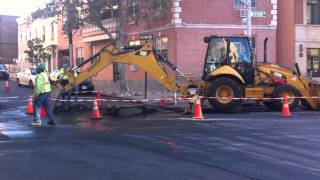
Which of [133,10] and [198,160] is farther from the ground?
[133,10]

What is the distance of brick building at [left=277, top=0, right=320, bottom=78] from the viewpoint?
3731 centimetres

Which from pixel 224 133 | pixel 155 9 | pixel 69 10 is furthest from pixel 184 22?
pixel 224 133

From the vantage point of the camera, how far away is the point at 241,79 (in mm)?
20062

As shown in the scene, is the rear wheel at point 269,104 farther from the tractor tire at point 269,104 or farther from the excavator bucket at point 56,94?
the excavator bucket at point 56,94

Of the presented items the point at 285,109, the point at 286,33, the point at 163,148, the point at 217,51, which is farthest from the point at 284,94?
the point at 286,33

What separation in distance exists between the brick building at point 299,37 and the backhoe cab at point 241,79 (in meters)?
17.1

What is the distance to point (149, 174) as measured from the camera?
888 cm

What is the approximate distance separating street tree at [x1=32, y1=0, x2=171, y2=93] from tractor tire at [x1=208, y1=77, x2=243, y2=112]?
11.6m

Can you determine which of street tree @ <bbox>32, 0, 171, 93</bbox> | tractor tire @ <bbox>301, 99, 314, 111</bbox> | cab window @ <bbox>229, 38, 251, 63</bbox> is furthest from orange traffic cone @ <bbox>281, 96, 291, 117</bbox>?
Result: street tree @ <bbox>32, 0, 171, 93</bbox>

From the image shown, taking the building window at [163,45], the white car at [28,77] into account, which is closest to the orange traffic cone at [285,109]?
the building window at [163,45]

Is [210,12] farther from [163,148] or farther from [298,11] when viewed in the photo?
[163,148]

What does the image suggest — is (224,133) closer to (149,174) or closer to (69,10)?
(149,174)

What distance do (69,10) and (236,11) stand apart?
10.6 meters

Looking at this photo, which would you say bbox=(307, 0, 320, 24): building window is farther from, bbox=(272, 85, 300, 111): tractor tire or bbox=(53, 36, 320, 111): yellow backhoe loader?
bbox=(272, 85, 300, 111): tractor tire
